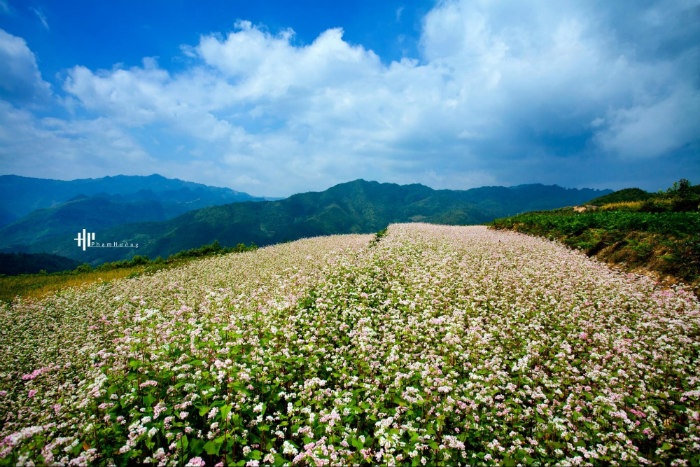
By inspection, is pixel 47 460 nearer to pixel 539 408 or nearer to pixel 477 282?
pixel 539 408

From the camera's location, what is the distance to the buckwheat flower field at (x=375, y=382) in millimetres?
4625

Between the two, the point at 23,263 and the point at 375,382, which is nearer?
the point at 375,382

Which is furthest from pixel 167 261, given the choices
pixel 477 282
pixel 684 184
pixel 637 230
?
pixel 684 184

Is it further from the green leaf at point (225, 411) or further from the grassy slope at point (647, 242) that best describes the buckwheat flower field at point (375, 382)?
the grassy slope at point (647, 242)

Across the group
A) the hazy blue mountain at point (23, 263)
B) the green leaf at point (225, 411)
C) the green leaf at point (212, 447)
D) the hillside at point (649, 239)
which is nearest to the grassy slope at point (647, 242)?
the hillside at point (649, 239)

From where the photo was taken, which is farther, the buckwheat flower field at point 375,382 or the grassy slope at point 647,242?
the grassy slope at point 647,242

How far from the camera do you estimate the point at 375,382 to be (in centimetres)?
641

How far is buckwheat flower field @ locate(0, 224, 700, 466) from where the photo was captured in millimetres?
4625

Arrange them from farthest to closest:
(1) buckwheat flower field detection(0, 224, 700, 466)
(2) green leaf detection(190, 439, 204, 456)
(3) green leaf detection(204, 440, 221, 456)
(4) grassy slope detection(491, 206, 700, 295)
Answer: (4) grassy slope detection(491, 206, 700, 295) → (1) buckwheat flower field detection(0, 224, 700, 466) → (2) green leaf detection(190, 439, 204, 456) → (3) green leaf detection(204, 440, 221, 456)

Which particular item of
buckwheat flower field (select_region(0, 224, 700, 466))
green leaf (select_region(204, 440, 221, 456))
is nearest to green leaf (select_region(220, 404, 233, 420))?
buckwheat flower field (select_region(0, 224, 700, 466))

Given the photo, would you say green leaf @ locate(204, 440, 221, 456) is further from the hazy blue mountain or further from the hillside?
the hazy blue mountain

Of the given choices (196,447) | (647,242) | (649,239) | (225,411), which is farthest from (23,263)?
(649,239)

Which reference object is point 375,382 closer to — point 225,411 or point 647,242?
point 225,411

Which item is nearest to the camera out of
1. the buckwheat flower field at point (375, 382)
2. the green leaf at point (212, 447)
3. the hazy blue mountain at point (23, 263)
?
the green leaf at point (212, 447)
